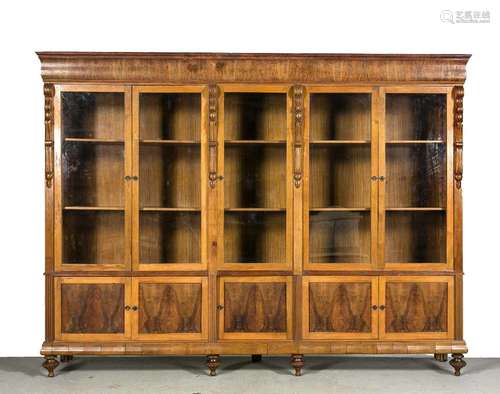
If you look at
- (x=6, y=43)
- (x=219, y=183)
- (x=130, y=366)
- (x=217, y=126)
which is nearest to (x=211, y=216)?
(x=219, y=183)

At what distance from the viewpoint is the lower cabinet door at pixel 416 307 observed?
4.07 m

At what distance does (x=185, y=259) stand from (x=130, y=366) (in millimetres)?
894

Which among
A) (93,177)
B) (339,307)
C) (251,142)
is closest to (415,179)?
(339,307)

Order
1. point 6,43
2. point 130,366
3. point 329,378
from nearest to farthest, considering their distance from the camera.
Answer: point 329,378 → point 130,366 → point 6,43

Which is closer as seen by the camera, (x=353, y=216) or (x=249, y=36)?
(x=353, y=216)

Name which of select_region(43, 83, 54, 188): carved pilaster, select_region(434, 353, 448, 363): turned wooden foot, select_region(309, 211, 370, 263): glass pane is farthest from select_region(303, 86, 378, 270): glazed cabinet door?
select_region(43, 83, 54, 188): carved pilaster

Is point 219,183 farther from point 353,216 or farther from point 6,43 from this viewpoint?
point 6,43

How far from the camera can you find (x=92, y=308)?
13.3ft

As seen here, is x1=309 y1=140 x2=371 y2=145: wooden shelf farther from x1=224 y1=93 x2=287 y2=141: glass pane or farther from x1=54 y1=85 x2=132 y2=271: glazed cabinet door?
x1=54 y1=85 x2=132 y2=271: glazed cabinet door

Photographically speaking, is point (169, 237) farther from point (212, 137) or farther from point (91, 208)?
point (212, 137)

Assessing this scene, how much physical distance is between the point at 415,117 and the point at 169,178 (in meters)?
1.67

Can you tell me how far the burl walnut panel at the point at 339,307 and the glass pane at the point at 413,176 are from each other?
62cm

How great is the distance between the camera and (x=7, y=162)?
460 centimetres

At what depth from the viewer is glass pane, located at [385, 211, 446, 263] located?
4.12m
